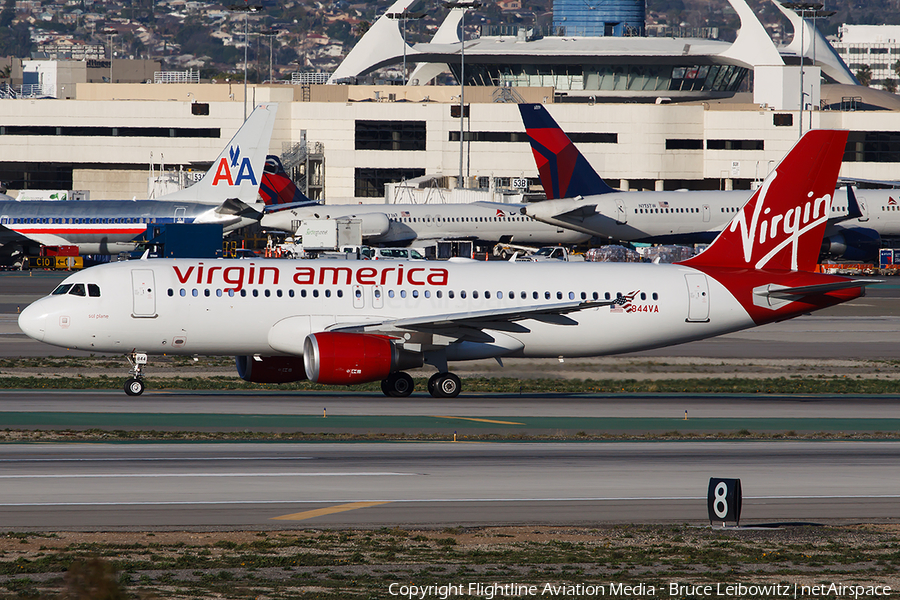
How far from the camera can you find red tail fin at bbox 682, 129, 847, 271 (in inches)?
1373

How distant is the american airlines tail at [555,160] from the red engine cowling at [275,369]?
157 feet

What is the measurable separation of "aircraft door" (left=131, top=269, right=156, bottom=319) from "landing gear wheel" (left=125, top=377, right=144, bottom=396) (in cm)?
189

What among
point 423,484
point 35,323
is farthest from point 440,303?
point 423,484

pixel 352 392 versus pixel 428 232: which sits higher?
pixel 428 232

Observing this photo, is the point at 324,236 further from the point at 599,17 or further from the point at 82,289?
the point at 599,17

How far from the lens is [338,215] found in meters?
90.9

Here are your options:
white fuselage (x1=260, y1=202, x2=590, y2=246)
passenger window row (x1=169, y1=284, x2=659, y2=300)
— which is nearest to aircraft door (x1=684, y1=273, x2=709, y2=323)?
passenger window row (x1=169, y1=284, x2=659, y2=300)

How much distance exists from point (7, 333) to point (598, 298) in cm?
2649

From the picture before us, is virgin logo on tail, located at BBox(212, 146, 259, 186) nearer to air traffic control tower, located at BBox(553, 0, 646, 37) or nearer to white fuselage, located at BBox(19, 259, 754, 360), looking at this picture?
white fuselage, located at BBox(19, 259, 754, 360)

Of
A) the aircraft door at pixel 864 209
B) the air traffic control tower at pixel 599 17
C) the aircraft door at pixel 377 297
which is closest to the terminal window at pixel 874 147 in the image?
the aircraft door at pixel 864 209

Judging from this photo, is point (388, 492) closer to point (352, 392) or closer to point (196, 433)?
point (196, 433)

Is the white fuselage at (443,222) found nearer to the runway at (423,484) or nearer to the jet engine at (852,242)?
the jet engine at (852,242)

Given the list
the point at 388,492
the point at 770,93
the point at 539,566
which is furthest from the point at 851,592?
the point at 770,93

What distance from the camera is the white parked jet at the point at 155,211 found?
259ft
